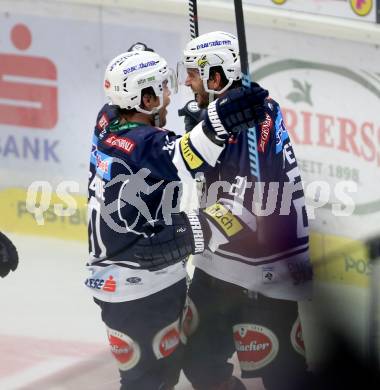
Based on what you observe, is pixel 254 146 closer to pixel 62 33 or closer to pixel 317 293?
pixel 317 293

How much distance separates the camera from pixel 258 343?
14.1 ft

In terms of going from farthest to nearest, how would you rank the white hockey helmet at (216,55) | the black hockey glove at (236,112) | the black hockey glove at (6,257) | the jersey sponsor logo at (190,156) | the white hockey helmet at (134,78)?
the black hockey glove at (6,257) → the white hockey helmet at (216,55) → the white hockey helmet at (134,78) → the jersey sponsor logo at (190,156) → the black hockey glove at (236,112)

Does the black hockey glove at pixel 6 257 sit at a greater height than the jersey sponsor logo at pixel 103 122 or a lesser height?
lesser

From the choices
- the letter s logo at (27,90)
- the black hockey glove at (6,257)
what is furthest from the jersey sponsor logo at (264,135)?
the letter s logo at (27,90)

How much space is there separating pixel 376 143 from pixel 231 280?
97.4 inches

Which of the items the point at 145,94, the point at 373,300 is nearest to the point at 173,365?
the point at 145,94

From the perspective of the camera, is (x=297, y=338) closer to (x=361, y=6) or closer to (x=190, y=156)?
(x=190, y=156)

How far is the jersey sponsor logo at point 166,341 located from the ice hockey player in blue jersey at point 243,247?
0.78ft

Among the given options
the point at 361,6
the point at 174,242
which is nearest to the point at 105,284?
the point at 174,242

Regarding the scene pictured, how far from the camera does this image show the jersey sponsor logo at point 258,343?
430 cm

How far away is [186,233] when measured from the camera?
4.01 metres

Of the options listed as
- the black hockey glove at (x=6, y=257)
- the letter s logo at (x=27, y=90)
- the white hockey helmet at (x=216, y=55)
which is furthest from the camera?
the letter s logo at (x=27, y=90)

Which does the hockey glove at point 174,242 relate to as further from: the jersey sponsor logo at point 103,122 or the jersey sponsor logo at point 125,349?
the jersey sponsor logo at point 103,122

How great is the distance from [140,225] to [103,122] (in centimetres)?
44
